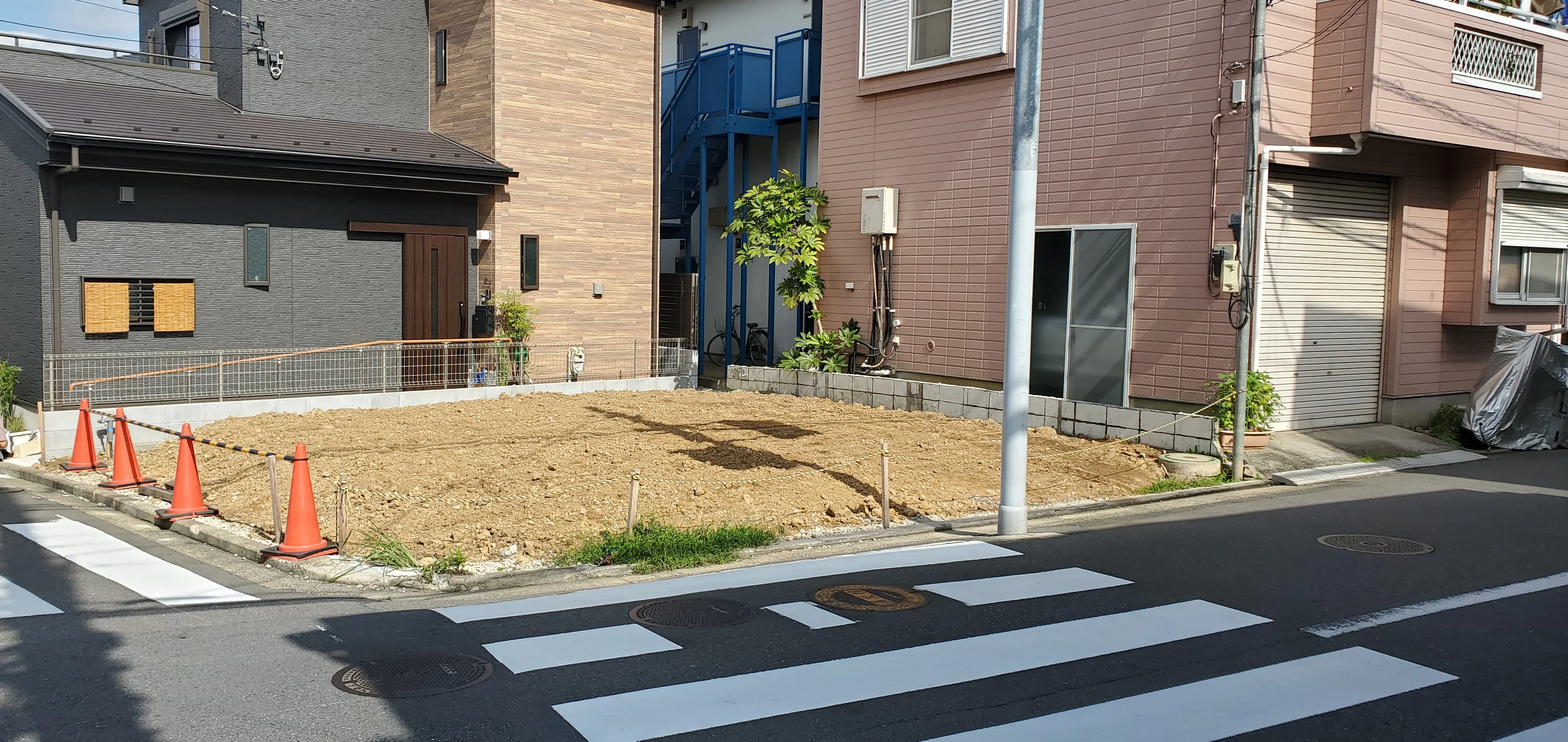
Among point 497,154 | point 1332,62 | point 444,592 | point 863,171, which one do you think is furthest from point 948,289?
point 444,592

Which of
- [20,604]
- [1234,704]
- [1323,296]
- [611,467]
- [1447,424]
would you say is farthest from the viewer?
[1447,424]

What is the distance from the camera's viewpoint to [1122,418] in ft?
46.3

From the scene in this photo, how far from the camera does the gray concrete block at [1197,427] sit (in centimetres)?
1309

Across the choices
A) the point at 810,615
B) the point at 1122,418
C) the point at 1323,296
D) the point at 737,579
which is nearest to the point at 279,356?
the point at 737,579

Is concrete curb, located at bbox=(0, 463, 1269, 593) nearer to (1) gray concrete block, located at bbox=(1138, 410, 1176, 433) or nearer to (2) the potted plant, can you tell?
(2) the potted plant

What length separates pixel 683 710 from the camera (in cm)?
548

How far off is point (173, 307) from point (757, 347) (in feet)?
37.9

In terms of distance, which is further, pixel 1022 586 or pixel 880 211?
pixel 880 211

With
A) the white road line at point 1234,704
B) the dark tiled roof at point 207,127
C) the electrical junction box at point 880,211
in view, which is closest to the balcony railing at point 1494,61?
the electrical junction box at point 880,211

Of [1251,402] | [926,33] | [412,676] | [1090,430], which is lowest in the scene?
[412,676]

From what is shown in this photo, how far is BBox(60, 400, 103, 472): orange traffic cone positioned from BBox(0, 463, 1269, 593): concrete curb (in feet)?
0.97

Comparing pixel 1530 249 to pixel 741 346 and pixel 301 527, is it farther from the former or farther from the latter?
pixel 301 527

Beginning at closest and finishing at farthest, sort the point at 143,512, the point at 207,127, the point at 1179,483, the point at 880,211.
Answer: the point at 143,512 → the point at 1179,483 → the point at 207,127 → the point at 880,211

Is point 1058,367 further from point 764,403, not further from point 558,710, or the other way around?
point 558,710
